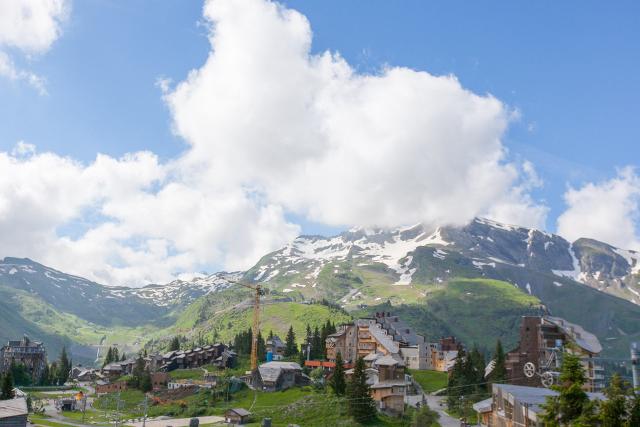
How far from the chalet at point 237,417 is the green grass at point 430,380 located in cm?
4267

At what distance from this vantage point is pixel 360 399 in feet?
302

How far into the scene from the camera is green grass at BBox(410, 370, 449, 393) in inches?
4902

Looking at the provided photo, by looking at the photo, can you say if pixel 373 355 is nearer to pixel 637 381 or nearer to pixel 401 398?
pixel 401 398

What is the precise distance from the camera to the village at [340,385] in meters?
87.1

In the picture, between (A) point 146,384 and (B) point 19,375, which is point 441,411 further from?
(B) point 19,375

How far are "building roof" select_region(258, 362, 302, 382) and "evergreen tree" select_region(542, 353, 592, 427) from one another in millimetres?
86732

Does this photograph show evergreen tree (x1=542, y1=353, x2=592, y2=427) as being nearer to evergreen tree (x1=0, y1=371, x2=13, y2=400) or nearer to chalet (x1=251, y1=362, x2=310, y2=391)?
chalet (x1=251, y1=362, x2=310, y2=391)

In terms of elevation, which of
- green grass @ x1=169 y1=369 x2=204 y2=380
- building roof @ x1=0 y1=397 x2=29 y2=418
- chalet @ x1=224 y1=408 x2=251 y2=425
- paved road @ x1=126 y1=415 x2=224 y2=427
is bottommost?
paved road @ x1=126 y1=415 x2=224 y2=427

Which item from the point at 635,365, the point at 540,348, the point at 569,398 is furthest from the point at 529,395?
the point at 540,348

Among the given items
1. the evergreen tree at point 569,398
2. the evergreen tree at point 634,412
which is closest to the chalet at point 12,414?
the evergreen tree at point 569,398

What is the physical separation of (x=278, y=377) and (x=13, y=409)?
64.6 meters

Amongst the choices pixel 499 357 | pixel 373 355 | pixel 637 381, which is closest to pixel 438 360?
pixel 373 355

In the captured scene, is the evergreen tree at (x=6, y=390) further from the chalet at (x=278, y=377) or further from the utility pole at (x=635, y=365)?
the utility pole at (x=635, y=365)

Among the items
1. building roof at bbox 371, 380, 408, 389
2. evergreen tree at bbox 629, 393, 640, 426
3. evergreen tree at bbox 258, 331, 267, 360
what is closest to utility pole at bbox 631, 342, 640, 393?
evergreen tree at bbox 629, 393, 640, 426
